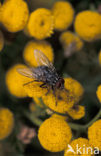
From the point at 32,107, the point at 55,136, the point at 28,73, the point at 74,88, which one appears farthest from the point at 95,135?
the point at 32,107

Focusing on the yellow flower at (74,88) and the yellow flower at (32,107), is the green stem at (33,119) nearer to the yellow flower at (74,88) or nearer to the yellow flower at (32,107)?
the yellow flower at (32,107)

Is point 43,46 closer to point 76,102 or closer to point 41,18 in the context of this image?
point 41,18

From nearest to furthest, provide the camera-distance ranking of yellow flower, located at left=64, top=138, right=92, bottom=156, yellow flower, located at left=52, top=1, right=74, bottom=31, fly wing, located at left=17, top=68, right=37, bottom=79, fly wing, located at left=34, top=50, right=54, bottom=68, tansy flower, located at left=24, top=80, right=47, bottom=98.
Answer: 1. yellow flower, located at left=64, top=138, right=92, bottom=156
2. tansy flower, located at left=24, top=80, right=47, bottom=98
3. fly wing, located at left=17, top=68, right=37, bottom=79
4. fly wing, located at left=34, top=50, right=54, bottom=68
5. yellow flower, located at left=52, top=1, right=74, bottom=31

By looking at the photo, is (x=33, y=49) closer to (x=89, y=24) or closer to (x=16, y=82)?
(x=16, y=82)

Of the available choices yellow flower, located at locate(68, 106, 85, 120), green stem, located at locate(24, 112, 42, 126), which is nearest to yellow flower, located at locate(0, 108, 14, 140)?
green stem, located at locate(24, 112, 42, 126)

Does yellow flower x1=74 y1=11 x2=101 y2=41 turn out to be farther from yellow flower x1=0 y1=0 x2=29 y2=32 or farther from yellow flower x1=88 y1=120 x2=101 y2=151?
yellow flower x1=88 y1=120 x2=101 y2=151

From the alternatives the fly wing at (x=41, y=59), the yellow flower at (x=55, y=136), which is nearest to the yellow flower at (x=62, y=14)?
the fly wing at (x=41, y=59)
